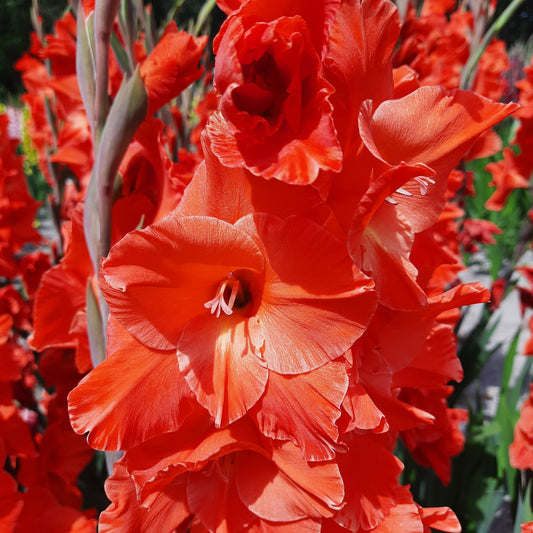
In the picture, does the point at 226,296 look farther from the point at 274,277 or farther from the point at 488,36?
the point at 488,36

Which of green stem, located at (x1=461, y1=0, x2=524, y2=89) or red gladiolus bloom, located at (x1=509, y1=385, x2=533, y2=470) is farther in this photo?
green stem, located at (x1=461, y1=0, x2=524, y2=89)

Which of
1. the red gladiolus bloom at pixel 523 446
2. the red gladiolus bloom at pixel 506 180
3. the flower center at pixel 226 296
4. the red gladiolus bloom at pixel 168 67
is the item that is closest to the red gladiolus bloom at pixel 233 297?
A: the flower center at pixel 226 296

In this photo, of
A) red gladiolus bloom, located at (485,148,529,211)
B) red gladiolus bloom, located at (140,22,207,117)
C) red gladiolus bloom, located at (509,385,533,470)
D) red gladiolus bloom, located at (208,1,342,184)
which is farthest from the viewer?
red gladiolus bloom, located at (485,148,529,211)

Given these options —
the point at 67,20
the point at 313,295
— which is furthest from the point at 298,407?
the point at 67,20

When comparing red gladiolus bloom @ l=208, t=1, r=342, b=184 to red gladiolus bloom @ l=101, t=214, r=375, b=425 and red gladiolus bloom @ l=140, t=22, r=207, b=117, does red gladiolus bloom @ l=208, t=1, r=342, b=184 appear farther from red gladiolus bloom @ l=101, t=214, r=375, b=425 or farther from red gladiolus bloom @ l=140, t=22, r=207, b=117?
red gladiolus bloom @ l=140, t=22, r=207, b=117

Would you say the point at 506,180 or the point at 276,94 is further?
the point at 506,180

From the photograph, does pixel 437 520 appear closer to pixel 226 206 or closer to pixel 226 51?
pixel 226 206

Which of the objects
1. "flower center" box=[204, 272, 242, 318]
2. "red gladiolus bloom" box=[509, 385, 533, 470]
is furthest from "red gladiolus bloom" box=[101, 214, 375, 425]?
"red gladiolus bloom" box=[509, 385, 533, 470]

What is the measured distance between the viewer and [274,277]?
429 millimetres

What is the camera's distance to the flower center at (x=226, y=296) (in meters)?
0.43

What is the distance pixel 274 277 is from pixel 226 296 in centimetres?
7

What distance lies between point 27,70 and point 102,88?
168cm

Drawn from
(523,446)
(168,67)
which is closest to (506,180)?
(523,446)

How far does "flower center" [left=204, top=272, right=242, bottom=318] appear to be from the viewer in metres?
0.43
